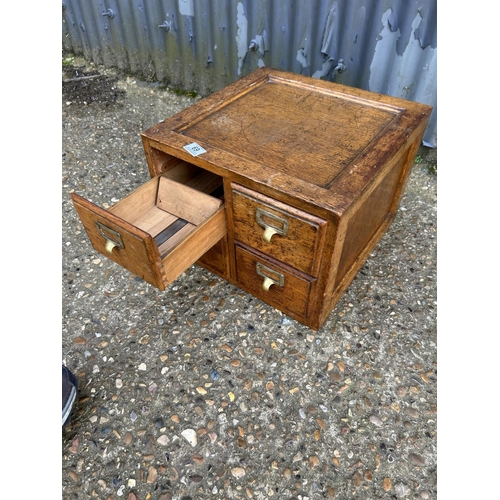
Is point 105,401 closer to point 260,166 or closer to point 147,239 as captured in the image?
point 147,239

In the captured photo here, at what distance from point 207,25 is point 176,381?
103 inches

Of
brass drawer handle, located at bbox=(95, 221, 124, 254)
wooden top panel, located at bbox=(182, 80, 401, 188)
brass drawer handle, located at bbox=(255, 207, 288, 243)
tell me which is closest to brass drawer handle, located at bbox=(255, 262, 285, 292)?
brass drawer handle, located at bbox=(255, 207, 288, 243)

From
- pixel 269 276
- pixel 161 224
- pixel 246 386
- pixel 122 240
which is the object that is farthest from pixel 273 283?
pixel 122 240

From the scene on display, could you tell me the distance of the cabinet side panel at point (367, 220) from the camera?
5.66 feet

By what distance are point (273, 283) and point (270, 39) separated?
1918 mm

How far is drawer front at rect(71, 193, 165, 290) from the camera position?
1.36 m

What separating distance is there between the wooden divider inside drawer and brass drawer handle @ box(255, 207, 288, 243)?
19 centimetres

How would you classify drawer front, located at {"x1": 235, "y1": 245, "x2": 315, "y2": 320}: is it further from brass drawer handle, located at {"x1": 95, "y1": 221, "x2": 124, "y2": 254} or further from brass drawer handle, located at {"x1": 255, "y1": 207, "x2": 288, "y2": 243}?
brass drawer handle, located at {"x1": 95, "y1": 221, "x2": 124, "y2": 254}

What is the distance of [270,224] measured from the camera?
5.12ft

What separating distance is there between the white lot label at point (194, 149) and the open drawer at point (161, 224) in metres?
0.18

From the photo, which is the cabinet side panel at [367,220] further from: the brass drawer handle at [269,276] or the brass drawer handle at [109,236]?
the brass drawer handle at [109,236]

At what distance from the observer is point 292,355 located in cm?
182

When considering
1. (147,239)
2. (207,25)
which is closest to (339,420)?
(147,239)

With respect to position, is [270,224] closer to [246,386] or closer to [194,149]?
Answer: [194,149]
